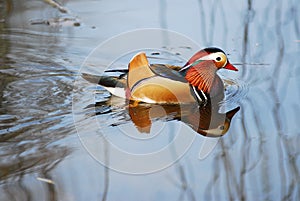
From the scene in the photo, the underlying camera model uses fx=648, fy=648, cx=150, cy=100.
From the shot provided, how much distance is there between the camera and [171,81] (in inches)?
166

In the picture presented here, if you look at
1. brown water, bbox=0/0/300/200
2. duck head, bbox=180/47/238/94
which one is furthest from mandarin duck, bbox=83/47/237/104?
brown water, bbox=0/0/300/200

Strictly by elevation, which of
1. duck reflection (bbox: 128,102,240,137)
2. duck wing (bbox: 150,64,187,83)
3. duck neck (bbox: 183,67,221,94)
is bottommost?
duck reflection (bbox: 128,102,240,137)

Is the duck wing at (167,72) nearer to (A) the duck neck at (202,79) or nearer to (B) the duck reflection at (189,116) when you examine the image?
(A) the duck neck at (202,79)

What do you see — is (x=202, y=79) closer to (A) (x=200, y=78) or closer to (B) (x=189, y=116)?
(A) (x=200, y=78)

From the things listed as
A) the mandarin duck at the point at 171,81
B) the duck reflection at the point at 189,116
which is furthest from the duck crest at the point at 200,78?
the duck reflection at the point at 189,116

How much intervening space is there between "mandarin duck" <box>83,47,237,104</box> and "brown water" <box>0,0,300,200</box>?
17 cm

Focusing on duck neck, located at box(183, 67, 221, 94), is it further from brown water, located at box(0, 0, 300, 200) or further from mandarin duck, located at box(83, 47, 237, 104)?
brown water, located at box(0, 0, 300, 200)

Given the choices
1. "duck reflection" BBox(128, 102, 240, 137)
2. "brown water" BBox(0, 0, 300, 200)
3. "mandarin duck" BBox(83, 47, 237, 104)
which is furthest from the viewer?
"mandarin duck" BBox(83, 47, 237, 104)

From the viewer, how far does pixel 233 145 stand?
357 cm

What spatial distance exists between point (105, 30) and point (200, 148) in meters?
2.23

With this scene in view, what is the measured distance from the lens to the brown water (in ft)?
10.2

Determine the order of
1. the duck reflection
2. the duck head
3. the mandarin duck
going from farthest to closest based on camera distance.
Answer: the duck head < the mandarin duck < the duck reflection

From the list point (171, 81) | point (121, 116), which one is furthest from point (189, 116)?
point (121, 116)

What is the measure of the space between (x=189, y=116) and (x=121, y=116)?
43 cm
